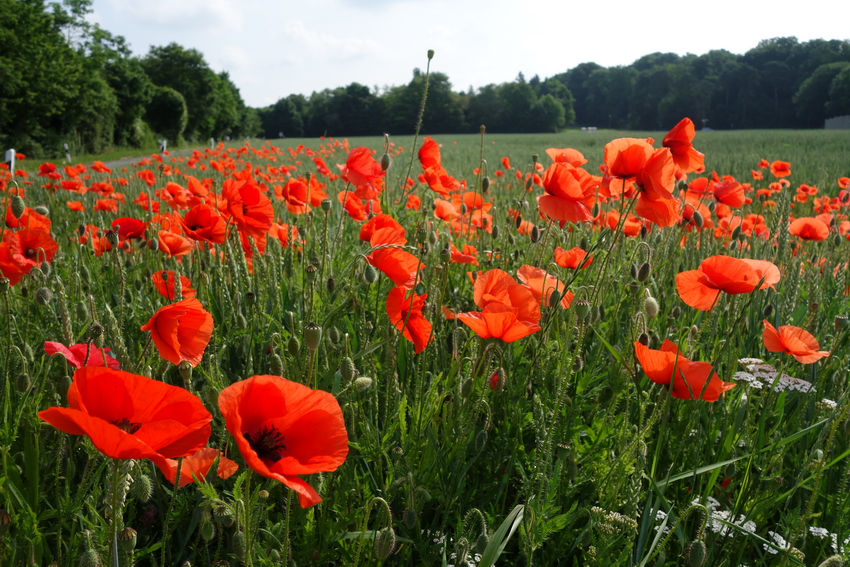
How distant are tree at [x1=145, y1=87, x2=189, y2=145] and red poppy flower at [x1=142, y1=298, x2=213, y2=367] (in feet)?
131

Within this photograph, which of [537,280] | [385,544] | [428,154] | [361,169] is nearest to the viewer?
[385,544]

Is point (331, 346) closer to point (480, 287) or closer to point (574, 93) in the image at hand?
point (480, 287)

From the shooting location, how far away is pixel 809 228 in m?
2.90

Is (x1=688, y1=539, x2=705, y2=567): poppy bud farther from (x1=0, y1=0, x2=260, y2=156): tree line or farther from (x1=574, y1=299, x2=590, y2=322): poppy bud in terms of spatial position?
(x1=0, y1=0, x2=260, y2=156): tree line

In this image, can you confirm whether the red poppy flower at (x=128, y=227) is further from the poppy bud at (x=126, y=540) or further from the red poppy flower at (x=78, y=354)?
the poppy bud at (x=126, y=540)

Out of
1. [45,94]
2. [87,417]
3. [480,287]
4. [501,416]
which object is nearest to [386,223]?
[480,287]

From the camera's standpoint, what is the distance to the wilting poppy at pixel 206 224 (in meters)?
1.83

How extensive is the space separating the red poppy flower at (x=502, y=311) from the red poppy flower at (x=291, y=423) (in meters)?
0.48

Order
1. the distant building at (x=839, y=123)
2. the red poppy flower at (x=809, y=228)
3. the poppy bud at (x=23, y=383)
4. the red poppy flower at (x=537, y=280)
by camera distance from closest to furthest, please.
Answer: the poppy bud at (x=23, y=383), the red poppy flower at (x=537, y=280), the red poppy flower at (x=809, y=228), the distant building at (x=839, y=123)

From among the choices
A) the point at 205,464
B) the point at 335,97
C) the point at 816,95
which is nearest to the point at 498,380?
the point at 205,464

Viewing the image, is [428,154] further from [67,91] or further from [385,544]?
[67,91]

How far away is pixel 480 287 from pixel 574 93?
116843 mm

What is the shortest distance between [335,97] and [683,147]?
243ft

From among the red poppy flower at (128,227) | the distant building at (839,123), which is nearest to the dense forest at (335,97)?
the distant building at (839,123)
